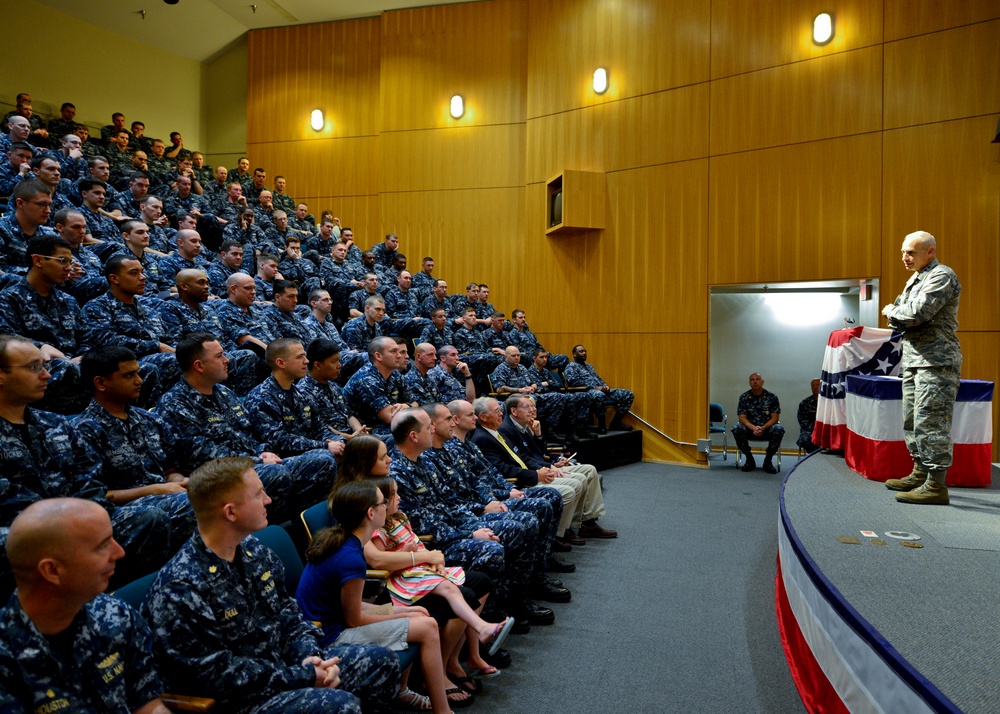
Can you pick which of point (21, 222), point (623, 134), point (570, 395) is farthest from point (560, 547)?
point (623, 134)

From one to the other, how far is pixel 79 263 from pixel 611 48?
22.7ft

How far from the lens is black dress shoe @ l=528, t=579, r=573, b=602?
3.45m

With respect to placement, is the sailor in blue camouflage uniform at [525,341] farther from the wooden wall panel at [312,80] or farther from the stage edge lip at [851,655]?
the stage edge lip at [851,655]

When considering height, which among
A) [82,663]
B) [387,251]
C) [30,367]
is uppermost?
[387,251]

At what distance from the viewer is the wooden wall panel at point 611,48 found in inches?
306

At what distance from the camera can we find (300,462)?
2.78 metres

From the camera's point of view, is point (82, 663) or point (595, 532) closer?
point (82, 663)

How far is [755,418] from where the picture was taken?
752 cm

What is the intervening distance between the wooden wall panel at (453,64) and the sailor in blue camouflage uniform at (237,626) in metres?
8.53

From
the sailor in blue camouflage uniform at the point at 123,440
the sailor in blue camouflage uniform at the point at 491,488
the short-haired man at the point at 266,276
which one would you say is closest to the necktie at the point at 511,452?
the sailor in blue camouflage uniform at the point at 491,488

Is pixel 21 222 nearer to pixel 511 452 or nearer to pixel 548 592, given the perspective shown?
pixel 511 452

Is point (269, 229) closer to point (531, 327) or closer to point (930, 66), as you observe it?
point (531, 327)

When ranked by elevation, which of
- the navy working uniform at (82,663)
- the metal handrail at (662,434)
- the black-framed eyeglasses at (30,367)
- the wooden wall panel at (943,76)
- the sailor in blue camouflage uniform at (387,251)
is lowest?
the metal handrail at (662,434)

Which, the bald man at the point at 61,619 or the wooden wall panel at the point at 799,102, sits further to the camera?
the wooden wall panel at the point at 799,102
